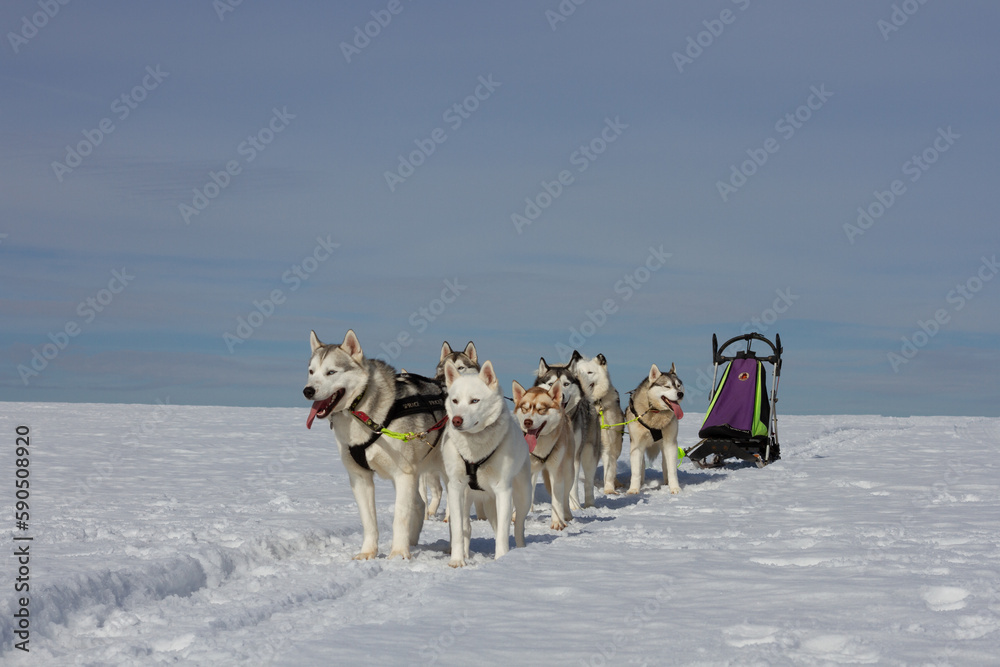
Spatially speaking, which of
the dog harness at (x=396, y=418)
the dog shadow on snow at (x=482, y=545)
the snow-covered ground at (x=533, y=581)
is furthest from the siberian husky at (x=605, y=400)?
the dog harness at (x=396, y=418)

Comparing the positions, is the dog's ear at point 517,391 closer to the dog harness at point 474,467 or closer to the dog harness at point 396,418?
the dog harness at point 396,418

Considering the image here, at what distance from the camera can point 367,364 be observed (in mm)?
6617

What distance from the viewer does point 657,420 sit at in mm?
10500

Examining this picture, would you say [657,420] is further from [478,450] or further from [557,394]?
[478,450]

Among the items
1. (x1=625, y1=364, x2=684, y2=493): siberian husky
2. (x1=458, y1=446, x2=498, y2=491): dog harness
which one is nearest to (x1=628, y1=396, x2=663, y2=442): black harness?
(x1=625, y1=364, x2=684, y2=493): siberian husky

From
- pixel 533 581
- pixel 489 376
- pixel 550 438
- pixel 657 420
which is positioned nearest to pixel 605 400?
pixel 657 420

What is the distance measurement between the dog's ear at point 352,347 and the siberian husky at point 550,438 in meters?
1.52

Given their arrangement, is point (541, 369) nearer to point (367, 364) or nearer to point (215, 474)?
point (367, 364)

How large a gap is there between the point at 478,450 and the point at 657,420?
4.88 m

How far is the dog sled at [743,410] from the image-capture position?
12375 millimetres

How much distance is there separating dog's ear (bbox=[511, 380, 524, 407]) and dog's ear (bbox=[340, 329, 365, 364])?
4.91 feet

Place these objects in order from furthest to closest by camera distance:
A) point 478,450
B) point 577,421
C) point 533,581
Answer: point 577,421 < point 478,450 < point 533,581

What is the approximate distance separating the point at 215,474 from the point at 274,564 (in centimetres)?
604

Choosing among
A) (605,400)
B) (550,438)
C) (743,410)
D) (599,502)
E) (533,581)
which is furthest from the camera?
(743,410)
